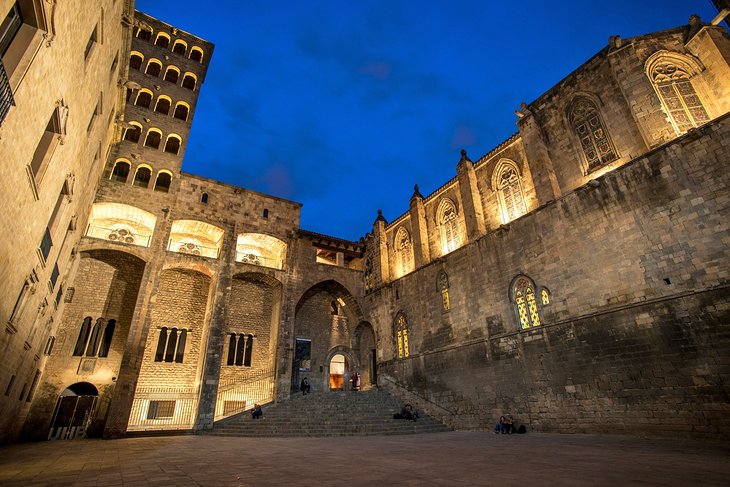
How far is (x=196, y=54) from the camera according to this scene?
26531 mm

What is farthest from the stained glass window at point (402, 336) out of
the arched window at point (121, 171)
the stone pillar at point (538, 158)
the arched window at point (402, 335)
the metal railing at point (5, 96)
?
the metal railing at point (5, 96)

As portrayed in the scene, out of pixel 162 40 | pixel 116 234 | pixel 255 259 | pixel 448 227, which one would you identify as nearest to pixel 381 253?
pixel 448 227

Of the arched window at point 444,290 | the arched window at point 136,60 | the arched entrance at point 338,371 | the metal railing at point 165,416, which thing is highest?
the arched window at point 136,60

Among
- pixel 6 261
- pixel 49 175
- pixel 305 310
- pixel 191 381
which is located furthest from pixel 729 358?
pixel 191 381

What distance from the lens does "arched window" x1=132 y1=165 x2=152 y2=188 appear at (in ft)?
69.2

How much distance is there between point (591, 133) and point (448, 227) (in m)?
8.73

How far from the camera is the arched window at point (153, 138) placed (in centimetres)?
2220

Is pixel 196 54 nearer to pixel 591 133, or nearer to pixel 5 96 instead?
pixel 5 96

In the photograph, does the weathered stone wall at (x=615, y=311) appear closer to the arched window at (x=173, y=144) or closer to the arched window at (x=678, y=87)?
the arched window at (x=678, y=87)

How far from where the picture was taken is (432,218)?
22656 mm

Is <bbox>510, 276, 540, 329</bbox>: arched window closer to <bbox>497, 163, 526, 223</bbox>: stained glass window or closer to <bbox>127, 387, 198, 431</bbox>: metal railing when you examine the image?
<bbox>497, 163, 526, 223</bbox>: stained glass window

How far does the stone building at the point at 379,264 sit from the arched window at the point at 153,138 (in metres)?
0.15

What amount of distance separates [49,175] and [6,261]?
98.9 inches

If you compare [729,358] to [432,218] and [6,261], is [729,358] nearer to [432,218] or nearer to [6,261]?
[432,218]
